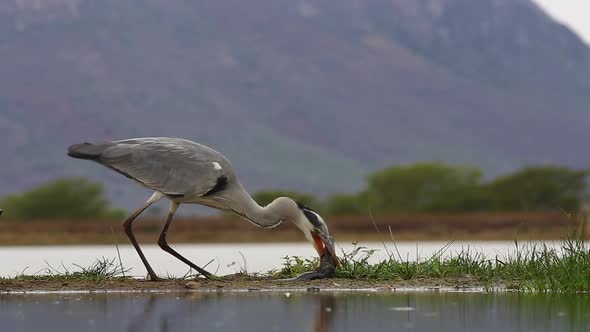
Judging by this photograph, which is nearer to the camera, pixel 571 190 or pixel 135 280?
pixel 135 280

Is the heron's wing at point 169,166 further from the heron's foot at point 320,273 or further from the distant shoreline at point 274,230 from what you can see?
the distant shoreline at point 274,230

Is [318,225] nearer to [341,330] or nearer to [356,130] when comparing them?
[341,330]

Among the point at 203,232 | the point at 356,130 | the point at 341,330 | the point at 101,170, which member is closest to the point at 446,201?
the point at 203,232

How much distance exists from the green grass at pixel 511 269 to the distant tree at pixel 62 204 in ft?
165

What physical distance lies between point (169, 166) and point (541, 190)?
5324 cm

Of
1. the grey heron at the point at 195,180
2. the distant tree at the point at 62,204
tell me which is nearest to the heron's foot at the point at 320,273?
the grey heron at the point at 195,180

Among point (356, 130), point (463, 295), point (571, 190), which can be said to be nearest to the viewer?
point (463, 295)

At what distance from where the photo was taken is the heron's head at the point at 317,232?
549 inches

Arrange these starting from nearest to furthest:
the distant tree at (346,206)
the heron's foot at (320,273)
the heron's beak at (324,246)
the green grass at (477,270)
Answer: the green grass at (477,270)
the heron's beak at (324,246)
the heron's foot at (320,273)
the distant tree at (346,206)

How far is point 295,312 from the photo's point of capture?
11289 mm

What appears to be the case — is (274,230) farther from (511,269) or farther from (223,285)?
(223,285)

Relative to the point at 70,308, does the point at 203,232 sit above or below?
above

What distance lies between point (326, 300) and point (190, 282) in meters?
2.18

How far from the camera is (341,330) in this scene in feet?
32.2
